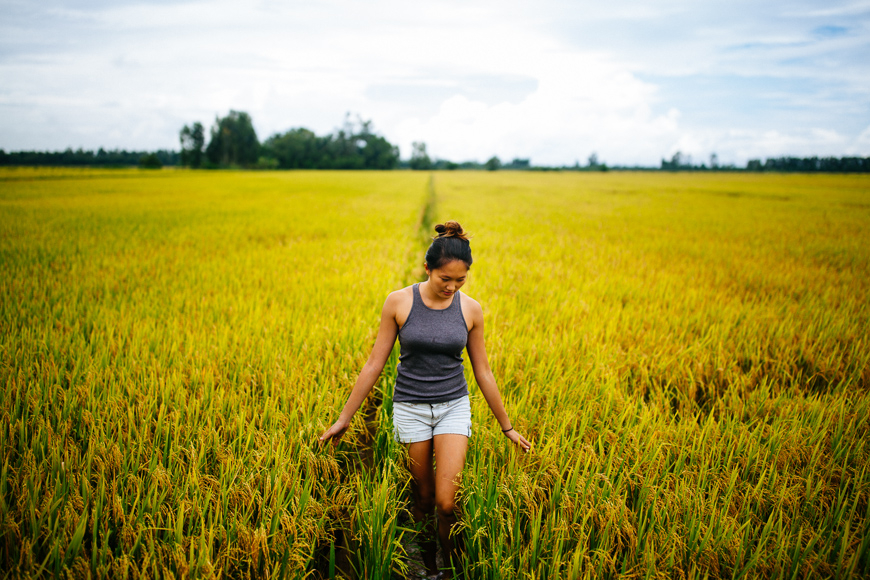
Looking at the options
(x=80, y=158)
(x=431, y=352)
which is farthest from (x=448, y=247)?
(x=80, y=158)

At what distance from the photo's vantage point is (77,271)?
16.8 ft

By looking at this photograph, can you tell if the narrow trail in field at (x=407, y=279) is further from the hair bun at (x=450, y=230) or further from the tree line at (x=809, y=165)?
the tree line at (x=809, y=165)

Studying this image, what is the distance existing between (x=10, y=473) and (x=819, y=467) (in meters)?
4.00

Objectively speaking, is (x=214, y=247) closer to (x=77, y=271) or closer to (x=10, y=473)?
(x=77, y=271)

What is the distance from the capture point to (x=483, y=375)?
1.92 meters

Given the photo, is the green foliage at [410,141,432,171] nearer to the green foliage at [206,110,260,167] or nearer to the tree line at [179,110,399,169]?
the tree line at [179,110,399,169]

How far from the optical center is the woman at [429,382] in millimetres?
1818

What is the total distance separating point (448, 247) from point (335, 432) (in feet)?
3.38

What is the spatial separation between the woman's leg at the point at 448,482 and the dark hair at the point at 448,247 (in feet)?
2.76

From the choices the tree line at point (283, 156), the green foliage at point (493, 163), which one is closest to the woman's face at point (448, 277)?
the tree line at point (283, 156)

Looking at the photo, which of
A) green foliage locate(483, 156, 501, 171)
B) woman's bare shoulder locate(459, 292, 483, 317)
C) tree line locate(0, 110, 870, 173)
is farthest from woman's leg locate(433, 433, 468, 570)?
green foliage locate(483, 156, 501, 171)

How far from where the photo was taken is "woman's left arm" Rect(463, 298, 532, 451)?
190 cm

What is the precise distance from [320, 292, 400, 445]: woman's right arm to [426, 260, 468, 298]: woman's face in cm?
23

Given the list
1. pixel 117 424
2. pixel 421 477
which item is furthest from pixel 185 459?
pixel 421 477
